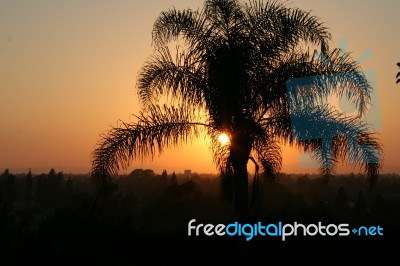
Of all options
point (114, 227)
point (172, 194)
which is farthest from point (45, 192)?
point (114, 227)

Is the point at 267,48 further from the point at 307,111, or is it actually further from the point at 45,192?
the point at 45,192

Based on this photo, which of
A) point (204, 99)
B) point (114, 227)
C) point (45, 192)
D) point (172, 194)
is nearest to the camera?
point (204, 99)

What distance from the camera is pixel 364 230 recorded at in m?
13.3

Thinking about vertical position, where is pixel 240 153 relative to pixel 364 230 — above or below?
above

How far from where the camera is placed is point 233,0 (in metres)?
10.1

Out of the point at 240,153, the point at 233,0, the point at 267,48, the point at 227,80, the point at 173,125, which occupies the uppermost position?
the point at 233,0

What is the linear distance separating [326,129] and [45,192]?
110681mm

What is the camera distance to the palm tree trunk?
9.21 metres

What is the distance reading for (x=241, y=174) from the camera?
9289 mm

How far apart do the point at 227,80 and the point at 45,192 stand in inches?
4348

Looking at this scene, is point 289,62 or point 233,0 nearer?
point 289,62

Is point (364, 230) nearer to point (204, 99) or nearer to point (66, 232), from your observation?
point (204, 99)

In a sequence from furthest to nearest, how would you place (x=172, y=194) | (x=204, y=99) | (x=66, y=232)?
(x=172, y=194) → (x=66, y=232) → (x=204, y=99)

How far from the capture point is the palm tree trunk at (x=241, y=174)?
921 centimetres
